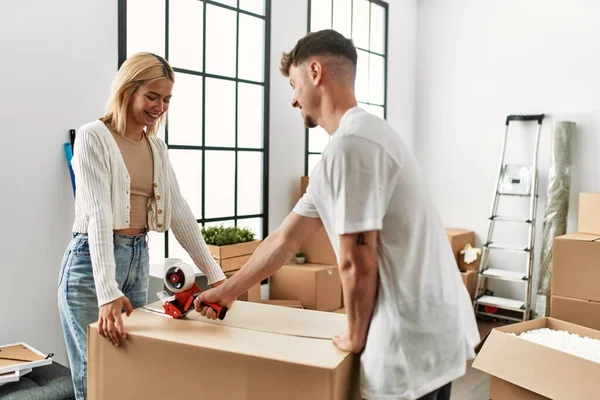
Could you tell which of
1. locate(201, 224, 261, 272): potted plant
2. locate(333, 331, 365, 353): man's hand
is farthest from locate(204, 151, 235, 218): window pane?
locate(333, 331, 365, 353): man's hand

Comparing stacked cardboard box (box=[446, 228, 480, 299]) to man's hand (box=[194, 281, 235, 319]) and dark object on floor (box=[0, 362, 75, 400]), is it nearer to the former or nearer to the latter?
dark object on floor (box=[0, 362, 75, 400])

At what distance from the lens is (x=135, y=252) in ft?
5.55

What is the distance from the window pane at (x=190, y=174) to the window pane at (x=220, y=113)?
0.52ft

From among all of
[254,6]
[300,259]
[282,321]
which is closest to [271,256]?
[282,321]

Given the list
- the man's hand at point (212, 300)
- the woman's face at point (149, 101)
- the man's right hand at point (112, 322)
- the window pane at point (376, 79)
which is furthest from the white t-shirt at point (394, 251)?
the window pane at point (376, 79)

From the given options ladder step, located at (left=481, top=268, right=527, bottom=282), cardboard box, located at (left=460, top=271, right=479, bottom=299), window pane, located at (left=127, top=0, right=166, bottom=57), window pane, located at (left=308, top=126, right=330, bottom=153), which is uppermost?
window pane, located at (left=127, top=0, right=166, bottom=57)

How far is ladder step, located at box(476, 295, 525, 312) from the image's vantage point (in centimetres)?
445

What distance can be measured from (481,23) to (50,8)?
3.67 meters

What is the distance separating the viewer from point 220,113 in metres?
3.71

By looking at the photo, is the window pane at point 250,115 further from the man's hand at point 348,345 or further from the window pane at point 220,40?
the man's hand at point 348,345

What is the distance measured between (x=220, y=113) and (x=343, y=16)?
1.60 m

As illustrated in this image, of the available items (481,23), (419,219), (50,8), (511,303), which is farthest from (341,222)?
(481,23)

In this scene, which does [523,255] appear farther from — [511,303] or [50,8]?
[50,8]

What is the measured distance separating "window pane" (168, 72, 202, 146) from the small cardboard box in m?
0.73
